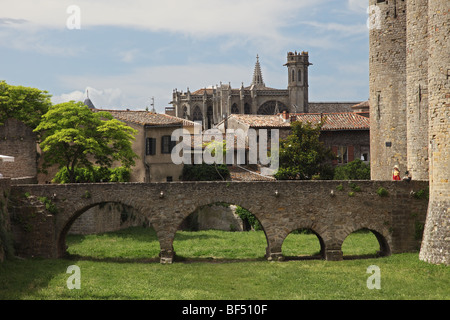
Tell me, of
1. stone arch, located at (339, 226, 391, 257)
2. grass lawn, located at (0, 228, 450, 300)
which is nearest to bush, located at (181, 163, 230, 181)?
grass lawn, located at (0, 228, 450, 300)

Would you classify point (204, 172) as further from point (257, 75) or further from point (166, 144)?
point (257, 75)

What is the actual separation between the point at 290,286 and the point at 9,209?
13.8 metres

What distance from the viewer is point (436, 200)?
29.3 meters

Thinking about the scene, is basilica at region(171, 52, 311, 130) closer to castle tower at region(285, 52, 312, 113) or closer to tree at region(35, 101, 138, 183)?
castle tower at region(285, 52, 312, 113)

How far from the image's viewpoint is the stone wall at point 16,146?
44.1m

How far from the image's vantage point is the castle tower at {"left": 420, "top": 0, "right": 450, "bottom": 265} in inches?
1118

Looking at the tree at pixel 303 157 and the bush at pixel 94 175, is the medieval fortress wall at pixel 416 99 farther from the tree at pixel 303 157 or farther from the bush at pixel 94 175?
the bush at pixel 94 175

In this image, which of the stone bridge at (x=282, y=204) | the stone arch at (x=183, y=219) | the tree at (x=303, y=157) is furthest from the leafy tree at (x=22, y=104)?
the tree at (x=303, y=157)

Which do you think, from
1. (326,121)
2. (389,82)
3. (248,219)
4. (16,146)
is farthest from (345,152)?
(16,146)

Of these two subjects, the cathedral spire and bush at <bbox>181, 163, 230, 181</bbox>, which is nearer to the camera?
bush at <bbox>181, 163, 230, 181</bbox>

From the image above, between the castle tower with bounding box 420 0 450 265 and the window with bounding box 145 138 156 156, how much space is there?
25987 millimetres

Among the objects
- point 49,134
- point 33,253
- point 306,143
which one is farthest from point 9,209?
point 306,143

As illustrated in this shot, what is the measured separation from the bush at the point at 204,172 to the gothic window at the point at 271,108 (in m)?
54.6

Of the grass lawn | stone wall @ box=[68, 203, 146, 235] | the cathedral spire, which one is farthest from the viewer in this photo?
the cathedral spire
